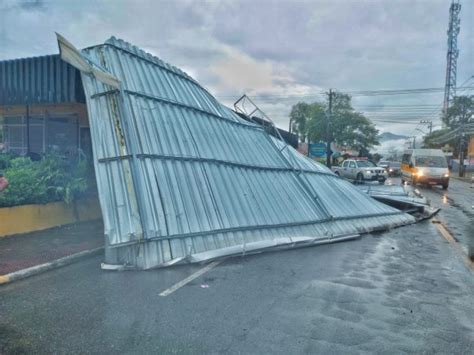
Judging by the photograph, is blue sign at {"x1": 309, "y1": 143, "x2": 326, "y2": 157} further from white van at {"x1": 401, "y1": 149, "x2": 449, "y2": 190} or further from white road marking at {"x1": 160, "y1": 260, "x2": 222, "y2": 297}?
white road marking at {"x1": 160, "y1": 260, "x2": 222, "y2": 297}

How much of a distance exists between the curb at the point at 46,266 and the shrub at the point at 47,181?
263cm

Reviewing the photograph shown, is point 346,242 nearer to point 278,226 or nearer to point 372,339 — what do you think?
point 278,226

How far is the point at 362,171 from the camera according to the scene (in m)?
29.9

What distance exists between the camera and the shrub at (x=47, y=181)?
8.38 m

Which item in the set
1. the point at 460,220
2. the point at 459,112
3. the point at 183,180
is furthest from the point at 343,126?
the point at 183,180

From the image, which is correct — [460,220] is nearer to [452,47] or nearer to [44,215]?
[44,215]

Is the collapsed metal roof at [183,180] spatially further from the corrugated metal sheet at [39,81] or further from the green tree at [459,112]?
the green tree at [459,112]

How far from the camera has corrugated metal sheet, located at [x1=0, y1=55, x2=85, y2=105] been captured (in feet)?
36.1

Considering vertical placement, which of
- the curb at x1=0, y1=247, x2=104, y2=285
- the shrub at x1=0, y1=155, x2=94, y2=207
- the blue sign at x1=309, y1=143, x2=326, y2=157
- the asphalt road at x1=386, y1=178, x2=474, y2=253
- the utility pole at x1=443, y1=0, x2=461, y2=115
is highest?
the utility pole at x1=443, y1=0, x2=461, y2=115

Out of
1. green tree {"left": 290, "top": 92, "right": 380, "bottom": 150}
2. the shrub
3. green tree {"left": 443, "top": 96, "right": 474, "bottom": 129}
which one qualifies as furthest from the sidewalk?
green tree {"left": 443, "top": 96, "right": 474, "bottom": 129}

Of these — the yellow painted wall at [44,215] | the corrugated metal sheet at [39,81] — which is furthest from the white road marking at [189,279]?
the corrugated metal sheet at [39,81]

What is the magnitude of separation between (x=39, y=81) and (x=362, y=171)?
2505 cm

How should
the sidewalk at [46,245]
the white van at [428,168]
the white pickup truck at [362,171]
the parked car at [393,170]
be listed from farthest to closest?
the parked car at [393,170] → the white pickup truck at [362,171] → the white van at [428,168] → the sidewalk at [46,245]

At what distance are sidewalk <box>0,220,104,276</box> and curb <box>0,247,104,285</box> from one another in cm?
15
